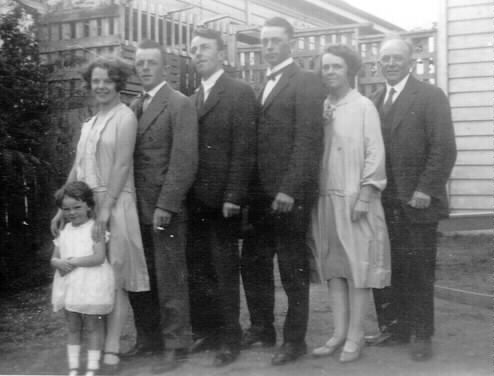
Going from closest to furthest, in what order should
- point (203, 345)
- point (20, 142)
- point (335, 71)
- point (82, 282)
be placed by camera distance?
point (82, 282)
point (335, 71)
point (203, 345)
point (20, 142)

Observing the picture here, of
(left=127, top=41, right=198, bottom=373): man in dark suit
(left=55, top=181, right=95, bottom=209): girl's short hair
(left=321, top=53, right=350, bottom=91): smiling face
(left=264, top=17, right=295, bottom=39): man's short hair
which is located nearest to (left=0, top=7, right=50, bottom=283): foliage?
(left=55, top=181, right=95, bottom=209): girl's short hair

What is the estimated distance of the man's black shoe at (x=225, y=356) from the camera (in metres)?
3.50

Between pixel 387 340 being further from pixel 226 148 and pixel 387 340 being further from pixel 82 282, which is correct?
pixel 82 282

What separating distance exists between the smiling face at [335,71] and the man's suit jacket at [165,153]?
74 cm

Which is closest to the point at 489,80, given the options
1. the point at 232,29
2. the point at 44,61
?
the point at 232,29

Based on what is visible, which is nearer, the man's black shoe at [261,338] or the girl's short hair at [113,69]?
the girl's short hair at [113,69]

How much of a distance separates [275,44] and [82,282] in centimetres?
160

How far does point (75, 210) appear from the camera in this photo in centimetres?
341

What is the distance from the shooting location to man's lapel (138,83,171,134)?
3.62 metres

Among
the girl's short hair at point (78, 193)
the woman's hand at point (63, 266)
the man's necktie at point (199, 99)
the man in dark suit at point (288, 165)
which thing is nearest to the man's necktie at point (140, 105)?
the man's necktie at point (199, 99)

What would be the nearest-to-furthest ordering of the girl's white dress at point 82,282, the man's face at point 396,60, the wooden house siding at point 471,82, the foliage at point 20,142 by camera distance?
the girl's white dress at point 82,282 → the man's face at point 396,60 → the foliage at point 20,142 → the wooden house siding at point 471,82

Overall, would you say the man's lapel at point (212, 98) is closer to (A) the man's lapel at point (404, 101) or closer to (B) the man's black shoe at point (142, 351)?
(A) the man's lapel at point (404, 101)

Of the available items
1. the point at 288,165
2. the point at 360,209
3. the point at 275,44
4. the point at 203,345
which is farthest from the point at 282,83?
the point at 203,345

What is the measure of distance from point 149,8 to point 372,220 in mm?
3384
